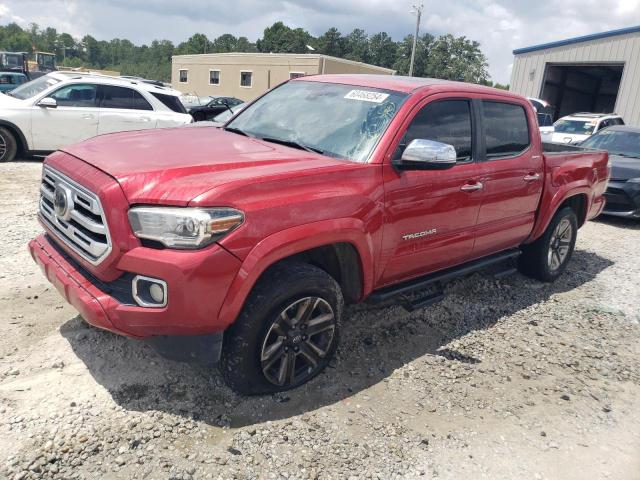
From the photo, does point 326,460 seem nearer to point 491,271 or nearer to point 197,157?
point 197,157

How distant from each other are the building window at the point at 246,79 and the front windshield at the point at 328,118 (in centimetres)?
4443

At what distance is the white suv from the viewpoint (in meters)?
9.43

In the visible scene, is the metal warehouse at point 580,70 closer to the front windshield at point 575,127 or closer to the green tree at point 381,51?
the front windshield at point 575,127

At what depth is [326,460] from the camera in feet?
9.46

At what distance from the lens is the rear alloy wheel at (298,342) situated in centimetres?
319

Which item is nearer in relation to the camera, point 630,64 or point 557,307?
point 557,307

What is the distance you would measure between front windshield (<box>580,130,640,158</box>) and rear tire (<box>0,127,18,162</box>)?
10.7m

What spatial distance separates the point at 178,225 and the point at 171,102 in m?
8.94

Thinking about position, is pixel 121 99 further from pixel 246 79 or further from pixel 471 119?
pixel 246 79

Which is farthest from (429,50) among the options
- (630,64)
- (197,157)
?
(197,157)

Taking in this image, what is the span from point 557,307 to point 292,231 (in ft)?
11.3

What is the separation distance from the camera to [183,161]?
3059 millimetres

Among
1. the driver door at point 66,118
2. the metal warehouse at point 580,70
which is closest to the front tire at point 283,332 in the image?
the driver door at point 66,118

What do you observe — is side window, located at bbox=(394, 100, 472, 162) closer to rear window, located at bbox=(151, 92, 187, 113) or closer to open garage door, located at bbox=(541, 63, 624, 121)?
rear window, located at bbox=(151, 92, 187, 113)
